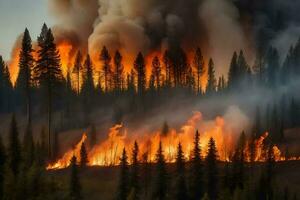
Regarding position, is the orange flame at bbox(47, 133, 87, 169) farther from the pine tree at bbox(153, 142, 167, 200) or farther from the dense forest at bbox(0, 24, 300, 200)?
the pine tree at bbox(153, 142, 167, 200)

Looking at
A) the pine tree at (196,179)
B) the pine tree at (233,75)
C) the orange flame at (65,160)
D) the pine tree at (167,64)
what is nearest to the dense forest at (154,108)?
the pine tree at (196,179)

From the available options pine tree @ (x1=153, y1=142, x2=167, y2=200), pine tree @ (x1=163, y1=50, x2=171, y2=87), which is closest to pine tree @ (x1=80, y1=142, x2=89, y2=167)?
pine tree @ (x1=153, y1=142, x2=167, y2=200)

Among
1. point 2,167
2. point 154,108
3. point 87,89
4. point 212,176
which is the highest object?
point 87,89

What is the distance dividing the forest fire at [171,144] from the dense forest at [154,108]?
1.74 metres

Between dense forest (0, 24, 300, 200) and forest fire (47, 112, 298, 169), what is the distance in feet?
5.70

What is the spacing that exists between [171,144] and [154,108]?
27.2 m

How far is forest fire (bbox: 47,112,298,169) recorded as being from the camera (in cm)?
10344

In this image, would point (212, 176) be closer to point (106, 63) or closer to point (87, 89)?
point (87, 89)

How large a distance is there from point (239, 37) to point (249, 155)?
300ft

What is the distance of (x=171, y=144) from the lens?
10925cm

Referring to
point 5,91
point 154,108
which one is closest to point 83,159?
point 154,108

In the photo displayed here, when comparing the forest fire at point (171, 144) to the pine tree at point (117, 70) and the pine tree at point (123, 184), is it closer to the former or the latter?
the pine tree at point (123, 184)

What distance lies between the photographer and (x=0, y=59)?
169 metres

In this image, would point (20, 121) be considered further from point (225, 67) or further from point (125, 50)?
point (225, 67)
